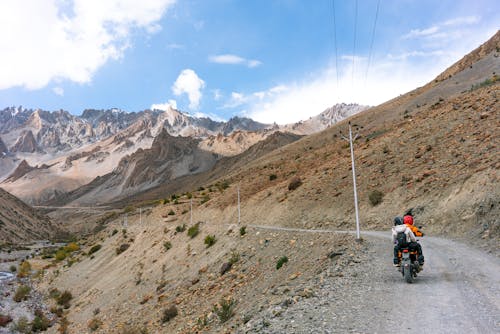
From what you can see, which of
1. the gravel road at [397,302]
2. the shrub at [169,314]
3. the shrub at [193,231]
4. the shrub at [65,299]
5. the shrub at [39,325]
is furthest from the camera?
the shrub at [65,299]

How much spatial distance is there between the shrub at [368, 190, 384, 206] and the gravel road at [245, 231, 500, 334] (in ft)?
48.5

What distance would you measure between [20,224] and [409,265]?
446 ft

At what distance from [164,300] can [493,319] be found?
18.2 meters

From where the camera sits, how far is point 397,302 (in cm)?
882

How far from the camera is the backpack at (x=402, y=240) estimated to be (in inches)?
420

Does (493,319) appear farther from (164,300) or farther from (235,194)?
(235,194)

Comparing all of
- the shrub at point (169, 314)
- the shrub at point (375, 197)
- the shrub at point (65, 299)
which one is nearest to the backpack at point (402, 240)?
the shrub at point (169, 314)

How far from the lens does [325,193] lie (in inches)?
1373

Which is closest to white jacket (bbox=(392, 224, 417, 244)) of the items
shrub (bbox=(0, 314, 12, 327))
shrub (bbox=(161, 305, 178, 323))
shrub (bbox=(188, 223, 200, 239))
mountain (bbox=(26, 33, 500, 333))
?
mountain (bbox=(26, 33, 500, 333))

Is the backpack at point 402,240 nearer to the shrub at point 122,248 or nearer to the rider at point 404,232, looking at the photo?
the rider at point 404,232

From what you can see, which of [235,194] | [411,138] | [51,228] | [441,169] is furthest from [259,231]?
[51,228]

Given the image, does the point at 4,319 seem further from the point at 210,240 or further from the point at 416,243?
the point at 416,243

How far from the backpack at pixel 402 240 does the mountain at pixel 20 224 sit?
370ft

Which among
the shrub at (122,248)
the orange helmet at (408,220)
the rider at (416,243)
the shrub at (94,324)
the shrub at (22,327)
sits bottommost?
the shrub at (22,327)
